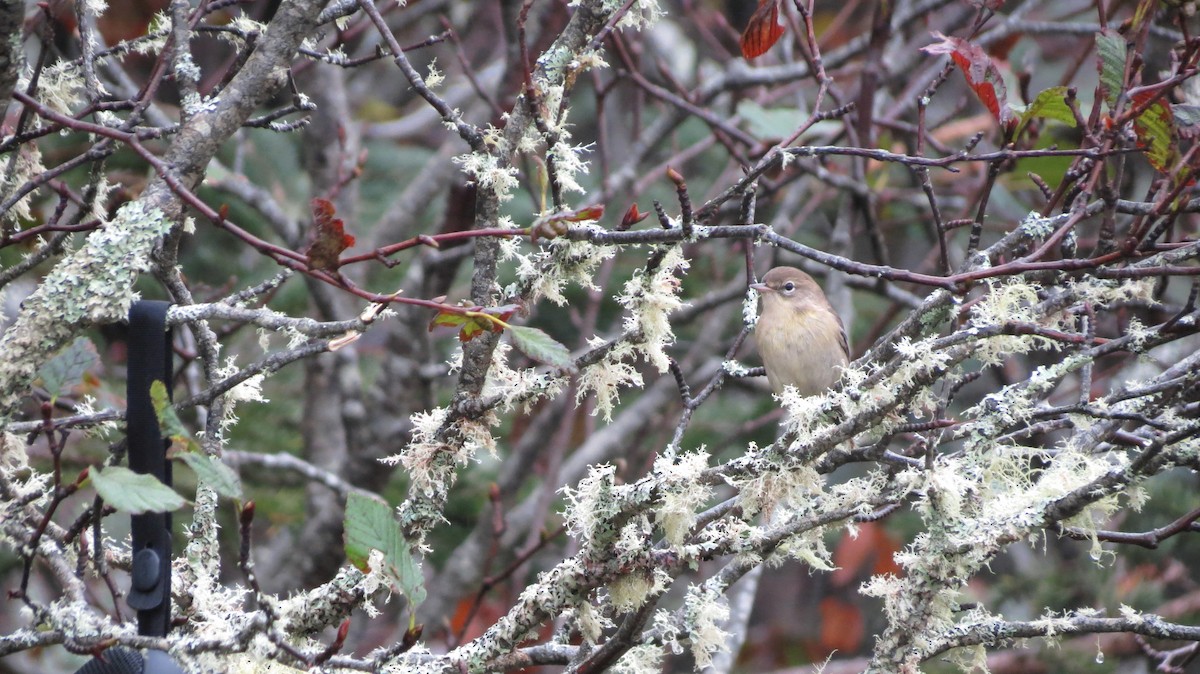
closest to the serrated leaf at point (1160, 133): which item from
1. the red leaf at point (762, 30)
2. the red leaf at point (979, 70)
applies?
the red leaf at point (979, 70)

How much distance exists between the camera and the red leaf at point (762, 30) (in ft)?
6.97

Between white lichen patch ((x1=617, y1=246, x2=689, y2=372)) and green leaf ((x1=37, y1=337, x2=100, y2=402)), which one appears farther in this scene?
white lichen patch ((x1=617, y1=246, x2=689, y2=372))

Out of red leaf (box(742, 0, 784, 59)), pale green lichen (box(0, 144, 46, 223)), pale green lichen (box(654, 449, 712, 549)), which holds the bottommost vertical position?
pale green lichen (box(654, 449, 712, 549))

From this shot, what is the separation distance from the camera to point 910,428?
1833 millimetres

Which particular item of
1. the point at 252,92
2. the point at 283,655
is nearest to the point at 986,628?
the point at 283,655

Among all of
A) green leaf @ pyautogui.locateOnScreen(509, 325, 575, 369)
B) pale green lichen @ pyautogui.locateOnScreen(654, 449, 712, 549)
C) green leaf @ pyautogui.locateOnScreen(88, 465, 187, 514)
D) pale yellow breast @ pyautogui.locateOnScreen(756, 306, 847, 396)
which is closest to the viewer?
green leaf @ pyautogui.locateOnScreen(88, 465, 187, 514)

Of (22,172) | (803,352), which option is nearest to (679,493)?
(22,172)

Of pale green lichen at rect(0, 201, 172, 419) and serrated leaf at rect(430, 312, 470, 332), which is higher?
pale green lichen at rect(0, 201, 172, 419)

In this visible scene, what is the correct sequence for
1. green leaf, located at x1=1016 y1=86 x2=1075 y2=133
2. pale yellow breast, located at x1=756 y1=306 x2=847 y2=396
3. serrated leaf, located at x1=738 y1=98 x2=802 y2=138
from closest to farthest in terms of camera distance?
green leaf, located at x1=1016 y1=86 x2=1075 y2=133
pale yellow breast, located at x1=756 y1=306 x2=847 y2=396
serrated leaf, located at x1=738 y1=98 x2=802 y2=138

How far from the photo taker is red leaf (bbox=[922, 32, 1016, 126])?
83.7 inches

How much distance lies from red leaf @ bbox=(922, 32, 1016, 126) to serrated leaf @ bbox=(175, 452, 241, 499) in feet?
5.18

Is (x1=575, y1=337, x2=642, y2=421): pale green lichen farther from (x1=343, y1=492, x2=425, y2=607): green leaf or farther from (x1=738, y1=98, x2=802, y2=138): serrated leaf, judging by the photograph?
(x1=738, y1=98, x2=802, y2=138): serrated leaf

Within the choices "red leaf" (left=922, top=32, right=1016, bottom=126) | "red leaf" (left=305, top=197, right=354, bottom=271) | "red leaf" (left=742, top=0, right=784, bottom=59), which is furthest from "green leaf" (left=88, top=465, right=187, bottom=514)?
"red leaf" (left=922, top=32, right=1016, bottom=126)

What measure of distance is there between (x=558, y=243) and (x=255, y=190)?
2.65 metres
